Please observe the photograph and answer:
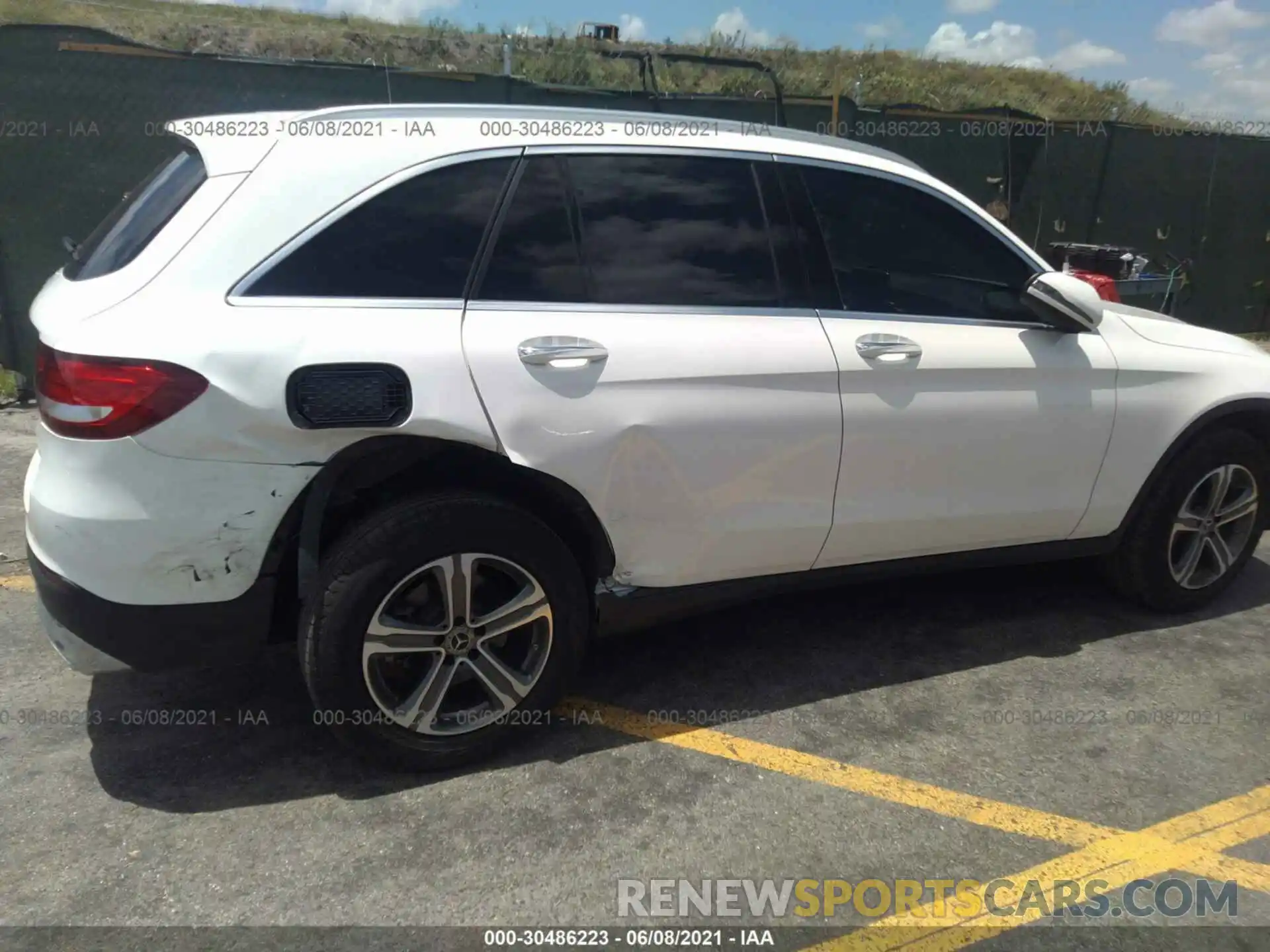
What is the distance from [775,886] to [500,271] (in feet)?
6.08

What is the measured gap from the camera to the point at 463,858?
2.59 meters

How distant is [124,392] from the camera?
7.93 feet

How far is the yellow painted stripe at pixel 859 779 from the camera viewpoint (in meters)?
2.81

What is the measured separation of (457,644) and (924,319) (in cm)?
192

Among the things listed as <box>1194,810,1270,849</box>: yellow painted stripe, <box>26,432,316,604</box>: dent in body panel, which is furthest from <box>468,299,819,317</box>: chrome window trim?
<box>1194,810,1270,849</box>: yellow painted stripe

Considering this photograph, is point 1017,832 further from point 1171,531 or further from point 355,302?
point 355,302

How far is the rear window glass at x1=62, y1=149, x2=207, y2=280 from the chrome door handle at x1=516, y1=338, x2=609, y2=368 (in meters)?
0.99

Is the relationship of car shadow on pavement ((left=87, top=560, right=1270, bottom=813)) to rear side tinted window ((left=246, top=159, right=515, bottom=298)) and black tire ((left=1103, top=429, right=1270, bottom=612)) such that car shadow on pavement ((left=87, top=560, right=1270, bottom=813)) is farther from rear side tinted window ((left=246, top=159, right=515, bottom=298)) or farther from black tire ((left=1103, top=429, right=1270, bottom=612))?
rear side tinted window ((left=246, top=159, right=515, bottom=298))

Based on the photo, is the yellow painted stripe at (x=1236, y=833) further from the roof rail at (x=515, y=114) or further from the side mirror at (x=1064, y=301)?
Answer: the roof rail at (x=515, y=114)

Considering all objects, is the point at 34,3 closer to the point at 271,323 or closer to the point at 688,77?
the point at 688,77

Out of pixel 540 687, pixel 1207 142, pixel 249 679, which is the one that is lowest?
pixel 249 679

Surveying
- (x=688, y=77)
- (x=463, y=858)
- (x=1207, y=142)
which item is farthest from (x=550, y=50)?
(x=463, y=858)

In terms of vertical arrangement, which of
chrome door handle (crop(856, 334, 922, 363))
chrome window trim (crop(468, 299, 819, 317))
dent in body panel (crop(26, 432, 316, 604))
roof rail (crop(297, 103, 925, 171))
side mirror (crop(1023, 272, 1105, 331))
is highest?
roof rail (crop(297, 103, 925, 171))

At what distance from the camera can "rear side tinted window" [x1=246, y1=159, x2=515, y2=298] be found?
2611mm
